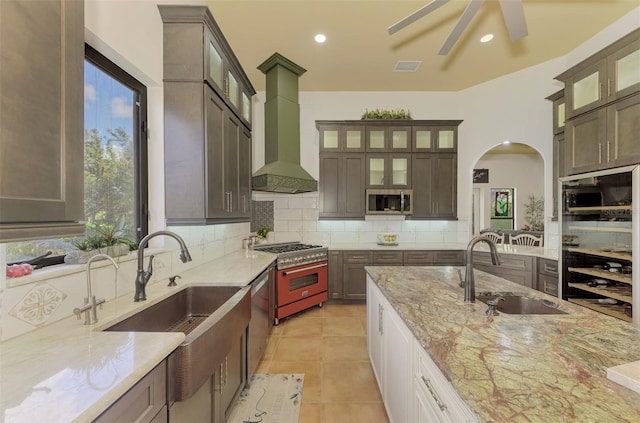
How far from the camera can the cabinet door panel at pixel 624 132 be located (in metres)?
2.12

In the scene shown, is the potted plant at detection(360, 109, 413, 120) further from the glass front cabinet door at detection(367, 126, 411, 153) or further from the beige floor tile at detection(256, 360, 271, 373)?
the beige floor tile at detection(256, 360, 271, 373)

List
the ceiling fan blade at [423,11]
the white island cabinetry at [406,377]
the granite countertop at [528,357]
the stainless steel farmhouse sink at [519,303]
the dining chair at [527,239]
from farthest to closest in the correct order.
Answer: the dining chair at [527,239]
the ceiling fan blade at [423,11]
the stainless steel farmhouse sink at [519,303]
the white island cabinetry at [406,377]
the granite countertop at [528,357]

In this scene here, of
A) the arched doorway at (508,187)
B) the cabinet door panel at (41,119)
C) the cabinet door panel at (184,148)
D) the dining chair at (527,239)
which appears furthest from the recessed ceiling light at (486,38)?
the arched doorway at (508,187)

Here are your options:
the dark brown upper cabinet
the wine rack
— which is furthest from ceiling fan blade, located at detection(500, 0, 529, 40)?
the wine rack

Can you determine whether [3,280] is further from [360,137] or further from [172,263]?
[360,137]

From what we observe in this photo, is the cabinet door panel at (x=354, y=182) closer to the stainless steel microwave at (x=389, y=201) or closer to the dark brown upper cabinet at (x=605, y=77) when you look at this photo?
the stainless steel microwave at (x=389, y=201)

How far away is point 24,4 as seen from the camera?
29.3 inches

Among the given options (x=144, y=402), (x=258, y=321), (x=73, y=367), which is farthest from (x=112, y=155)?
(x=258, y=321)

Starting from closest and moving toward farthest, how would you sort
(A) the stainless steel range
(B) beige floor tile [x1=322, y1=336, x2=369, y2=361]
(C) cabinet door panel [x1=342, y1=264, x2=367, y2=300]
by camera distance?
1. (B) beige floor tile [x1=322, y1=336, x2=369, y2=361]
2. (A) the stainless steel range
3. (C) cabinet door panel [x1=342, y1=264, x2=367, y2=300]

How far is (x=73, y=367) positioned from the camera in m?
0.82

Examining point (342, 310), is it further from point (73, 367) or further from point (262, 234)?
point (73, 367)

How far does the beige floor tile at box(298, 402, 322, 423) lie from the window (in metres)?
1.82

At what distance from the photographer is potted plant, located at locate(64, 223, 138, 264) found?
53.6 inches

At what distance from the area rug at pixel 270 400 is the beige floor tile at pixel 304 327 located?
74 centimetres
